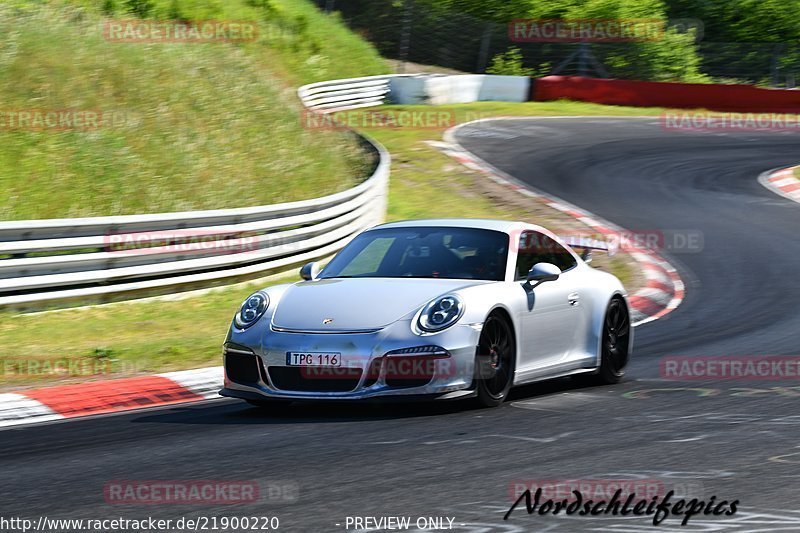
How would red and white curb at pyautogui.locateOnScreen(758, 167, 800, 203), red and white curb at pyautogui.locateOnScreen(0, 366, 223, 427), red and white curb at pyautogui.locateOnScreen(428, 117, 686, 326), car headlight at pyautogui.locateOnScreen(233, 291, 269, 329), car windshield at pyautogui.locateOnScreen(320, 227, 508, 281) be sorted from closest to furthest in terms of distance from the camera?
car headlight at pyautogui.locateOnScreen(233, 291, 269, 329) < red and white curb at pyautogui.locateOnScreen(0, 366, 223, 427) < car windshield at pyautogui.locateOnScreen(320, 227, 508, 281) < red and white curb at pyautogui.locateOnScreen(428, 117, 686, 326) < red and white curb at pyautogui.locateOnScreen(758, 167, 800, 203)

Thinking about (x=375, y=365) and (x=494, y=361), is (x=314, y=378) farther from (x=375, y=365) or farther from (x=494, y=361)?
(x=494, y=361)

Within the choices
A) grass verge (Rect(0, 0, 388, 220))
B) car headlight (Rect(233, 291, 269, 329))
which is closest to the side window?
car headlight (Rect(233, 291, 269, 329))

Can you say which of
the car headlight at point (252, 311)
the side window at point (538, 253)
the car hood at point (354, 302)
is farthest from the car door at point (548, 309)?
the car headlight at point (252, 311)

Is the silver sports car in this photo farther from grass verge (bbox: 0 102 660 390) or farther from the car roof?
grass verge (bbox: 0 102 660 390)

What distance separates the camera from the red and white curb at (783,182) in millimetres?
22672

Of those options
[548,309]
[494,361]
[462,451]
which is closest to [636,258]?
[548,309]

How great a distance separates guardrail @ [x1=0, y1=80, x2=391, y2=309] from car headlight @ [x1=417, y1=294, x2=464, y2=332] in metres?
5.28

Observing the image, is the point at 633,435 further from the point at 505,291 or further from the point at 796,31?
the point at 796,31

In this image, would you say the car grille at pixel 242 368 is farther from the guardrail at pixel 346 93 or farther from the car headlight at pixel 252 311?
the guardrail at pixel 346 93

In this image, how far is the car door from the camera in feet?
Answer: 26.7

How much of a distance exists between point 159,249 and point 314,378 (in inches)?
221

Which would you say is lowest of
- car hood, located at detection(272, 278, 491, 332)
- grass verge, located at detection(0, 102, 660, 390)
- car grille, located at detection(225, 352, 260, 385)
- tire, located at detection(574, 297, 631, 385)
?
grass verge, located at detection(0, 102, 660, 390)

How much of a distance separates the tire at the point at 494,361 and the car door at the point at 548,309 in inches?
6.5

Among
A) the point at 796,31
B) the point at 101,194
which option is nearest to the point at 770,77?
the point at 796,31
